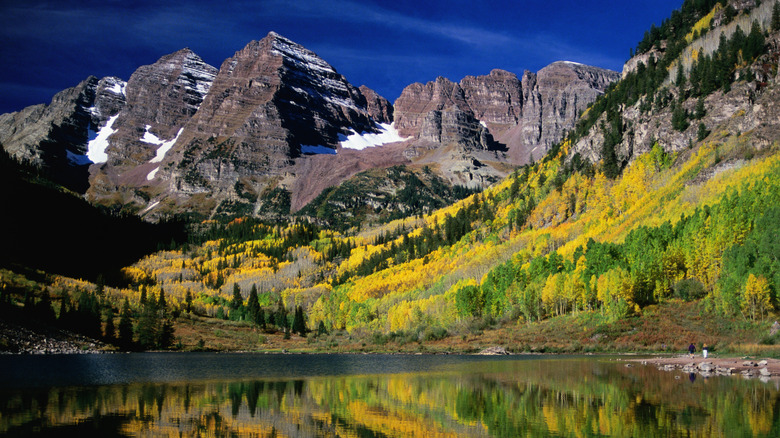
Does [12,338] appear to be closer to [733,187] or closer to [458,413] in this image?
[458,413]

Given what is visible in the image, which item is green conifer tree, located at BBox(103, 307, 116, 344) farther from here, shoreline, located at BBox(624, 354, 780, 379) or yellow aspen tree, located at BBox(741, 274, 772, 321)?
yellow aspen tree, located at BBox(741, 274, 772, 321)

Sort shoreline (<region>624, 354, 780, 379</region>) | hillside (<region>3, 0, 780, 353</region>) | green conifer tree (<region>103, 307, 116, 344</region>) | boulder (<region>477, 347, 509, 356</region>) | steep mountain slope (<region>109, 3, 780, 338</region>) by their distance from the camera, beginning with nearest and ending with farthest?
shoreline (<region>624, 354, 780, 379</region>) < hillside (<region>3, 0, 780, 353</region>) < steep mountain slope (<region>109, 3, 780, 338</region>) < boulder (<region>477, 347, 509, 356</region>) < green conifer tree (<region>103, 307, 116, 344</region>)

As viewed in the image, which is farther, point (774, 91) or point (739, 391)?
point (774, 91)

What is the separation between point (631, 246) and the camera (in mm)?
104500

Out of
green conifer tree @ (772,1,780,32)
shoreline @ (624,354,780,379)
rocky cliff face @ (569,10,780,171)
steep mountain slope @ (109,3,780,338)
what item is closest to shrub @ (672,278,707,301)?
steep mountain slope @ (109,3,780,338)

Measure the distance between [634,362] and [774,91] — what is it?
76501 millimetres

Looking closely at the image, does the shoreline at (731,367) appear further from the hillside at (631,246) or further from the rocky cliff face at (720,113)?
the rocky cliff face at (720,113)

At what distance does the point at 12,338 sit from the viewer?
104 metres

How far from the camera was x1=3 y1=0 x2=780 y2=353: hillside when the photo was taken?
280 feet

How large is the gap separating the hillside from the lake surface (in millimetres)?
32488

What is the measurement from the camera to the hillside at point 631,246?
280 feet

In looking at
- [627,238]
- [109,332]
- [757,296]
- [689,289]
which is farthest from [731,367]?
[109,332]

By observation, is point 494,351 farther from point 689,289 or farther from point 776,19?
point 776,19

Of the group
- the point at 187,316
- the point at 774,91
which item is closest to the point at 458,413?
the point at 774,91
